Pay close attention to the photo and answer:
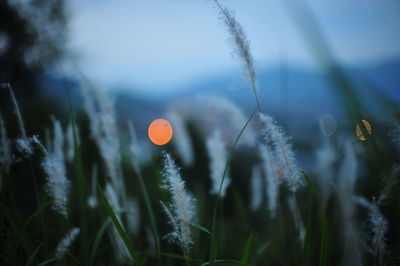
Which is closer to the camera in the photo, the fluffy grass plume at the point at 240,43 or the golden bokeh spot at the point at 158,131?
the fluffy grass plume at the point at 240,43

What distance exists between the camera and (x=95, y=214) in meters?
2.31

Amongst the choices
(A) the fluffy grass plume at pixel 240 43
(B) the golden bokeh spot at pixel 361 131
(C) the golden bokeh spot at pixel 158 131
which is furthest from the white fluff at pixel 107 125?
(B) the golden bokeh spot at pixel 361 131

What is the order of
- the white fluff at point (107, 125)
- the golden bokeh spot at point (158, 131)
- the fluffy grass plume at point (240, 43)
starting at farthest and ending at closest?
1. the golden bokeh spot at point (158, 131)
2. the white fluff at point (107, 125)
3. the fluffy grass plume at point (240, 43)

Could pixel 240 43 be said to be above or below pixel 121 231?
above

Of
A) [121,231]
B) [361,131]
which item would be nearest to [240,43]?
[361,131]

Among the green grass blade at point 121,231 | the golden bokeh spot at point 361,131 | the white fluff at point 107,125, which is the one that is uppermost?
the white fluff at point 107,125

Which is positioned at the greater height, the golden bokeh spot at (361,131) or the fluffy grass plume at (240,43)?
the fluffy grass plume at (240,43)

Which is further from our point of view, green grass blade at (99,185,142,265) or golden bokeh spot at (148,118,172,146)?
golden bokeh spot at (148,118,172,146)

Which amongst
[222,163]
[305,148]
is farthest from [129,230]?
[305,148]

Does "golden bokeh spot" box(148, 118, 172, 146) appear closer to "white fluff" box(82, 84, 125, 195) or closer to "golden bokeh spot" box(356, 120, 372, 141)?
"white fluff" box(82, 84, 125, 195)

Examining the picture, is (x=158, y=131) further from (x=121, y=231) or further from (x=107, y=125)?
(x=121, y=231)

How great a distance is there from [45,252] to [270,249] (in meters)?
1.43

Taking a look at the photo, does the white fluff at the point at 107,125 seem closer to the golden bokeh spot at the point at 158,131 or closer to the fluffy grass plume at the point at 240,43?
the golden bokeh spot at the point at 158,131

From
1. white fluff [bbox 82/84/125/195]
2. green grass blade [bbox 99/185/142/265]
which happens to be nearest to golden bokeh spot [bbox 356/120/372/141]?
green grass blade [bbox 99/185/142/265]
